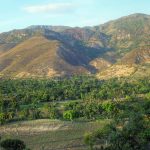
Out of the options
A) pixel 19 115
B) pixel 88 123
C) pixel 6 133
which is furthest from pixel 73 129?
pixel 19 115

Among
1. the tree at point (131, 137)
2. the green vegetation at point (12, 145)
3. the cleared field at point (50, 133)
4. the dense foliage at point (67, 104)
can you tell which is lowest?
the dense foliage at point (67, 104)

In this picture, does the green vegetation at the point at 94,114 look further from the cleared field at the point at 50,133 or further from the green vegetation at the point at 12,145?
the green vegetation at the point at 12,145

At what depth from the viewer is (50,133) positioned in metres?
77.9

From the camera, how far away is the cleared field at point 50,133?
6694 centimetres

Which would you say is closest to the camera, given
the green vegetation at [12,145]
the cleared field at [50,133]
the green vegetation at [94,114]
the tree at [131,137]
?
the tree at [131,137]

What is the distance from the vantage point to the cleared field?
66938 mm

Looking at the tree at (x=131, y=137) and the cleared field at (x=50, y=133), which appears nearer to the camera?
the tree at (x=131, y=137)

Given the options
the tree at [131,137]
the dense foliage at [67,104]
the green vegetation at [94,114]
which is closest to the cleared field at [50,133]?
the green vegetation at [94,114]

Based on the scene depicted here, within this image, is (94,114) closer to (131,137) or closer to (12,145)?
(12,145)

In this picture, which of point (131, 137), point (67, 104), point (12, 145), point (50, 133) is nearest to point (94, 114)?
point (67, 104)

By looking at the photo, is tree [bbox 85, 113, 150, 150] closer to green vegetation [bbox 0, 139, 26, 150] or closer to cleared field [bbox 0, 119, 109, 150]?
green vegetation [bbox 0, 139, 26, 150]

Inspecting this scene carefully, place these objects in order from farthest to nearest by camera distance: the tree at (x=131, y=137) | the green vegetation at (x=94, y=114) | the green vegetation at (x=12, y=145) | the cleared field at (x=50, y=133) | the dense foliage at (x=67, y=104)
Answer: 1. the dense foliage at (x=67, y=104)
2. the cleared field at (x=50, y=133)
3. the green vegetation at (x=12, y=145)
4. the green vegetation at (x=94, y=114)
5. the tree at (x=131, y=137)

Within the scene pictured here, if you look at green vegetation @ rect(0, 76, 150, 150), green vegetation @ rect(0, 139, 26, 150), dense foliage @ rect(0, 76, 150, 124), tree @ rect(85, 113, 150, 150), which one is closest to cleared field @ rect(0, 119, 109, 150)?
green vegetation @ rect(0, 76, 150, 150)

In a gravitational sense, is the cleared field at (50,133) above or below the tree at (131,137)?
below
